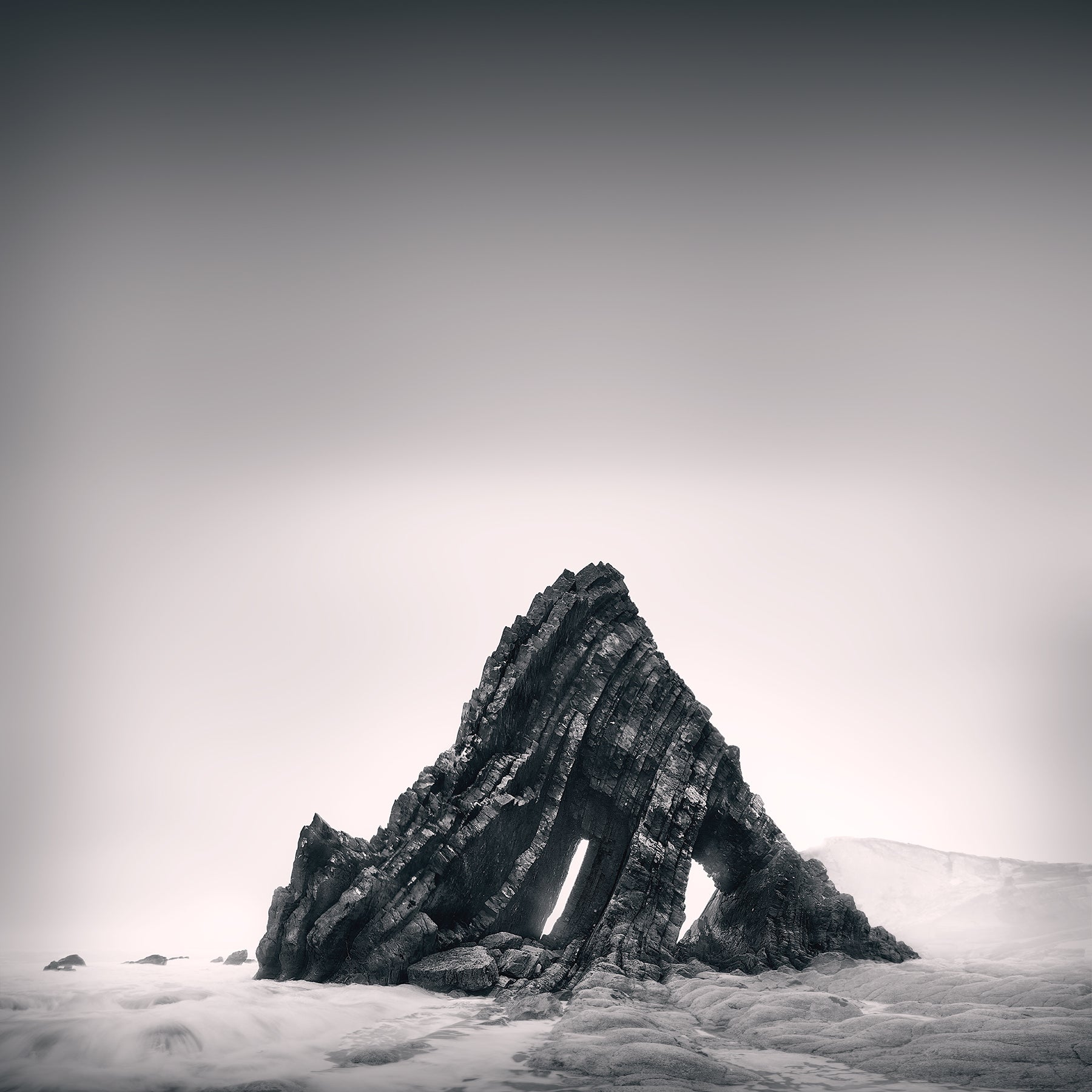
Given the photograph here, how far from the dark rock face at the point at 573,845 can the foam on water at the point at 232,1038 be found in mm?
4173

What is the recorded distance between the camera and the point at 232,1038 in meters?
12.7

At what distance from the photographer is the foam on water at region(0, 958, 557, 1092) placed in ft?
34.3

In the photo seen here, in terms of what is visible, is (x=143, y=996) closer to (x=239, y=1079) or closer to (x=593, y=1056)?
(x=239, y=1079)

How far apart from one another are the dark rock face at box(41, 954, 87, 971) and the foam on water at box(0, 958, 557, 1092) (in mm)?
4105

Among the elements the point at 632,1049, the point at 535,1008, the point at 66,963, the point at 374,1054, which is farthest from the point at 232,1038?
the point at 66,963

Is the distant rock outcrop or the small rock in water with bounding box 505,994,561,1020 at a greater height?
the distant rock outcrop

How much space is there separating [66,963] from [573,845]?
649 inches

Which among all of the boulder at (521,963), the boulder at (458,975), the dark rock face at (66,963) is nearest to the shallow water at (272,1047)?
the boulder at (458,975)

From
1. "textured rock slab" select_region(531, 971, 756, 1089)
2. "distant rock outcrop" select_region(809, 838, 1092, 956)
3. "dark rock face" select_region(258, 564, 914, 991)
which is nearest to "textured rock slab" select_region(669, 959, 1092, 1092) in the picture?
"textured rock slab" select_region(531, 971, 756, 1089)

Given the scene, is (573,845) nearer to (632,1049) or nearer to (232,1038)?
(632,1049)

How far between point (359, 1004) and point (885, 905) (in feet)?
168

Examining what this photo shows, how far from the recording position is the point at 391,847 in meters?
24.3

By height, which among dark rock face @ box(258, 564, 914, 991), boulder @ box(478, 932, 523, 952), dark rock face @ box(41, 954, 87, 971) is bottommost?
dark rock face @ box(41, 954, 87, 971)

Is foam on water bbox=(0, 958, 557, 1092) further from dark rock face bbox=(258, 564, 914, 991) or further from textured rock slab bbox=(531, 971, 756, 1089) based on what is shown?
dark rock face bbox=(258, 564, 914, 991)
